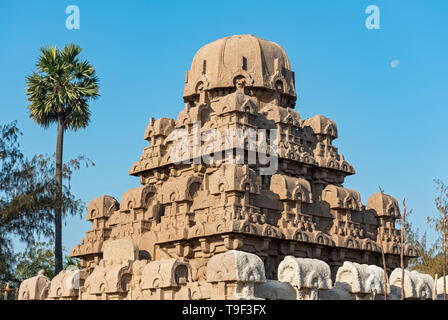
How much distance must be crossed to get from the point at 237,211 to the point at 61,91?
18.7 m

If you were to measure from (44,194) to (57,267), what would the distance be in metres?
8.05

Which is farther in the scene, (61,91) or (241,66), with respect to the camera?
(61,91)

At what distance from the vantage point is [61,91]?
40.3 metres

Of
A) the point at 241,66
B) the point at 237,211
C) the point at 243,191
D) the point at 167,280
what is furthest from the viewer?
the point at 241,66

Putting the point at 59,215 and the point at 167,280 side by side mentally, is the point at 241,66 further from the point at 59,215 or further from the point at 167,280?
the point at 59,215

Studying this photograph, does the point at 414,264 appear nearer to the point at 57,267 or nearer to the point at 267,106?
the point at 267,106

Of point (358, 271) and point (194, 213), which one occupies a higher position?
point (194, 213)

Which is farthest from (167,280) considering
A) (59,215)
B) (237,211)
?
(59,215)

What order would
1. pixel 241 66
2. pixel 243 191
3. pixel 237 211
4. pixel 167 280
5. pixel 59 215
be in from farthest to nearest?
1. pixel 59 215
2. pixel 241 66
3. pixel 243 191
4. pixel 237 211
5. pixel 167 280

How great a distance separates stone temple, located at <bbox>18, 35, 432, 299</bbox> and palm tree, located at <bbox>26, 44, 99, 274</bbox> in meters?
9.06
